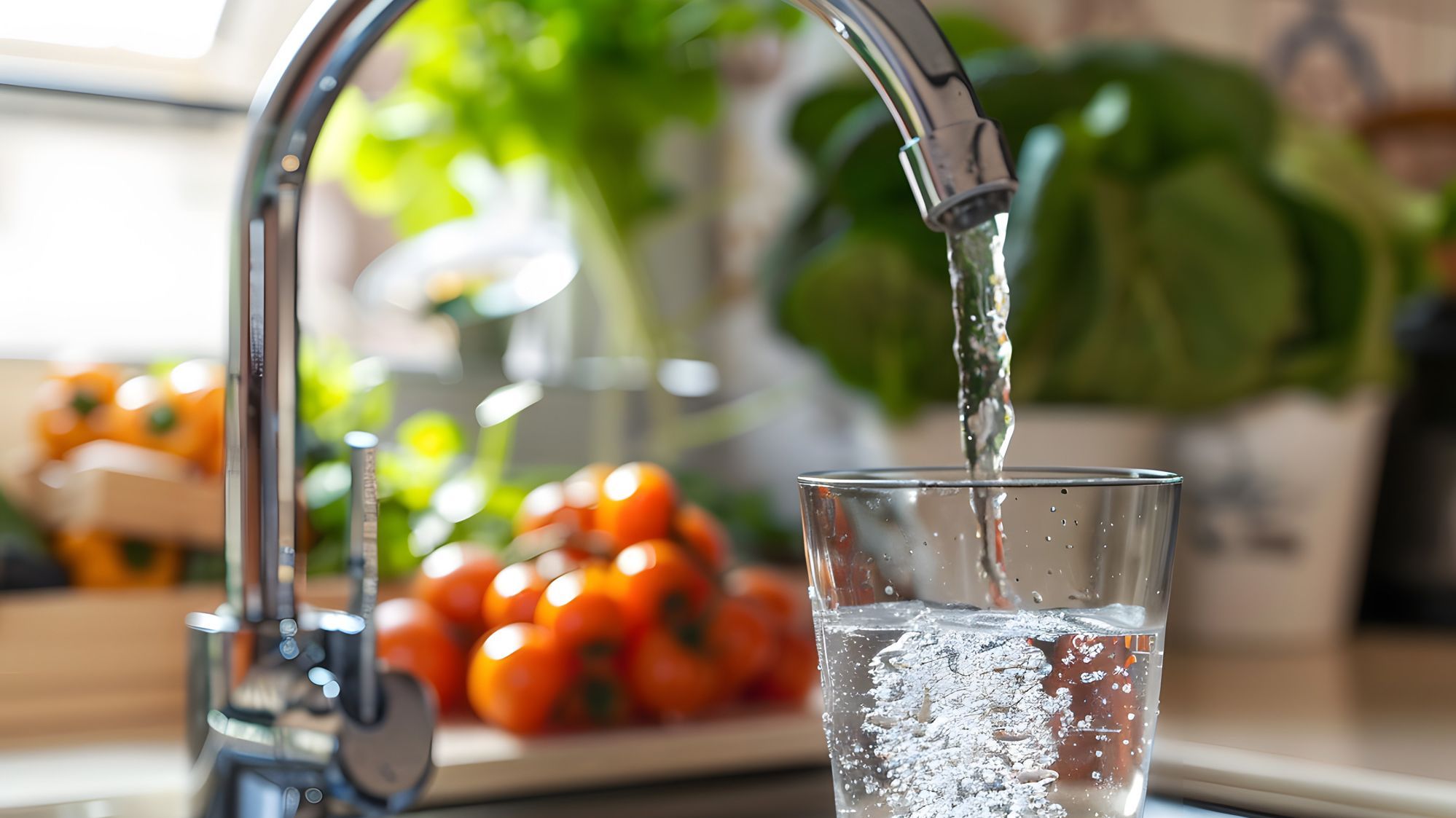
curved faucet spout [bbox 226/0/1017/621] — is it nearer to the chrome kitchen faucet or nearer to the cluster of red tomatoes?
the chrome kitchen faucet

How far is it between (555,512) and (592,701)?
0.18 meters

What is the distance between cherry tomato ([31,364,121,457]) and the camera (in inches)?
40.0

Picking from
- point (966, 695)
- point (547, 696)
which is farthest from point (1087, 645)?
→ point (547, 696)

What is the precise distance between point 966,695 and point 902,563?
38 mm

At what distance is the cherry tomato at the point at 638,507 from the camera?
3.03ft

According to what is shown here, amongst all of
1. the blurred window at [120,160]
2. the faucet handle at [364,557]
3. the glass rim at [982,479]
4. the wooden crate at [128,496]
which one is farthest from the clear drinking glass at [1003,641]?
the blurred window at [120,160]

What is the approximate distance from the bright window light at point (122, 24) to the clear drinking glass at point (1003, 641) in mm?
1252

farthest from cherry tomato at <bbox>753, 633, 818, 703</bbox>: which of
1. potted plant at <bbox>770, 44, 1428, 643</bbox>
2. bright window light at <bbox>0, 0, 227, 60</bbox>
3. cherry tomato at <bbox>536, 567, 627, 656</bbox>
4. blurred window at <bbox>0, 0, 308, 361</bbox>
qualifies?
bright window light at <bbox>0, 0, 227, 60</bbox>

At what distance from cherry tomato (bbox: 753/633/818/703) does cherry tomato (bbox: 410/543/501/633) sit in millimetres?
198

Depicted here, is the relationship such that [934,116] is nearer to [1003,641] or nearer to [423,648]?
[1003,641]

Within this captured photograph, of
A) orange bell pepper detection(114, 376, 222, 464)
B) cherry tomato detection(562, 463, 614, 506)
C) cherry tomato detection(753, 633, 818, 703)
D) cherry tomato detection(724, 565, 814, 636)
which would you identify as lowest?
cherry tomato detection(753, 633, 818, 703)

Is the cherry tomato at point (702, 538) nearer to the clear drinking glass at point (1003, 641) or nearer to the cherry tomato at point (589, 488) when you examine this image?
the cherry tomato at point (589, 488)

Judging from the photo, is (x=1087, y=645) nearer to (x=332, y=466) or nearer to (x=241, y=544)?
(x=241, y=544)

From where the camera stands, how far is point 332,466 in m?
1.05
